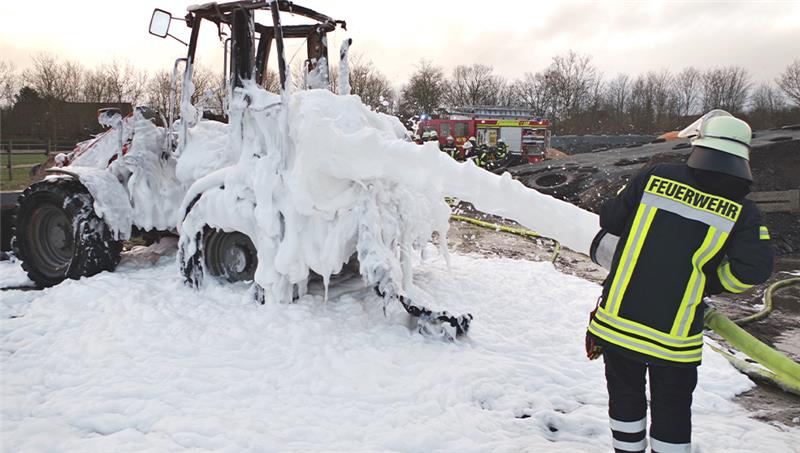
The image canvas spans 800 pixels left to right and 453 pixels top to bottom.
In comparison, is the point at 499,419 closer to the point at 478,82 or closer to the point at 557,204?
the point at 557,204

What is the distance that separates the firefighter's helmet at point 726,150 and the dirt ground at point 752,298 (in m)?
2.07

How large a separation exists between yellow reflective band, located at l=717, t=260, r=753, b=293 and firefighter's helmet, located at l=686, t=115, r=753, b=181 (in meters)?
0.38

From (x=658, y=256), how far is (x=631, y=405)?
70 cm

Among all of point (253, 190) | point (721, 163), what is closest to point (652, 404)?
point (721, 163)

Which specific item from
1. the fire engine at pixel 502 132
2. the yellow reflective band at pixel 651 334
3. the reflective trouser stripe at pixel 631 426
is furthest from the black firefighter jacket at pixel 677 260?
the fire engine at pixel 502 132

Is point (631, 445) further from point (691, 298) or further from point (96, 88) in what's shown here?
point (96, 88)

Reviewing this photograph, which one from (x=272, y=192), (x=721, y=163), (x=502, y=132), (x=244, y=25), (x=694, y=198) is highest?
(x=244, y=25)

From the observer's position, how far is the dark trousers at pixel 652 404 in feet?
7.56

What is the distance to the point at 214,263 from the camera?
17.3ft

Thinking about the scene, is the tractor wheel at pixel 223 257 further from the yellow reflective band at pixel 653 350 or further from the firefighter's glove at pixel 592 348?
the yellow reflective band at pixel 653 350

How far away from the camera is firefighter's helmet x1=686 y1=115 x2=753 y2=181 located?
2191mm

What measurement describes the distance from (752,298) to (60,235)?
8.09 metres

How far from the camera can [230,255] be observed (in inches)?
206

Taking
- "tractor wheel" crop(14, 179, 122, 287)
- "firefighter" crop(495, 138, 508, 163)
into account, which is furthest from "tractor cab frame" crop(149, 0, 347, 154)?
"firefighter" crop(495, 138, 508, 163)
